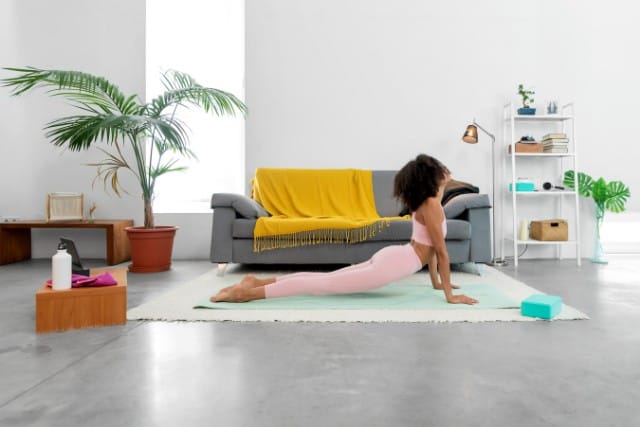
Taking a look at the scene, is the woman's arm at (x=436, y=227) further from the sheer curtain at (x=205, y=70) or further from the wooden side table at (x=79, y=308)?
the sheer curtain at (x=205, y=70)

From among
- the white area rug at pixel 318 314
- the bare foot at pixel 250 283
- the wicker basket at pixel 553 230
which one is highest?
the wicker basket at pixel 553 230

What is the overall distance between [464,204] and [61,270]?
273 centimetres

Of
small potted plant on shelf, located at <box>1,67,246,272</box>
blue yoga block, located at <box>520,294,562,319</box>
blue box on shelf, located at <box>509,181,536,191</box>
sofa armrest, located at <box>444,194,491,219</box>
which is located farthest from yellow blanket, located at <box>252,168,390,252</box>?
blue yoga block, located at <box>520,294,562,319</box>

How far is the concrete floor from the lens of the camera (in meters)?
1.22

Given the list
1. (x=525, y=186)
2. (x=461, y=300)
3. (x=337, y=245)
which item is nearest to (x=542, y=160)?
(x=525, y=186)

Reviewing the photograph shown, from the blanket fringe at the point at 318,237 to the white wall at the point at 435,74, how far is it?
134 cm

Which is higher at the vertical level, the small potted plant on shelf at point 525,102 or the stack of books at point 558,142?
the small potted plant on shelf at point 525,102

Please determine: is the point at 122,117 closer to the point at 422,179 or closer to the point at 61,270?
the point at 61,270

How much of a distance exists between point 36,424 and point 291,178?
3.22 meters

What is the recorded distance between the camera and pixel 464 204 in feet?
11.6

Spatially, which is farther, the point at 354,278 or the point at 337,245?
the point at 337,245

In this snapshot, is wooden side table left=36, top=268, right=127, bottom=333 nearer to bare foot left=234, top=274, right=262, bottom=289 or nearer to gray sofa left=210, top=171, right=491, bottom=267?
bare foot left=234, top=274, right=262, bottom=289

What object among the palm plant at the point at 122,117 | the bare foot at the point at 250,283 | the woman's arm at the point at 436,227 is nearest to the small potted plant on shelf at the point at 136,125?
the palm plant at the point at 122,117

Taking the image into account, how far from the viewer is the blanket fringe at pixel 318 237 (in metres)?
3.50
